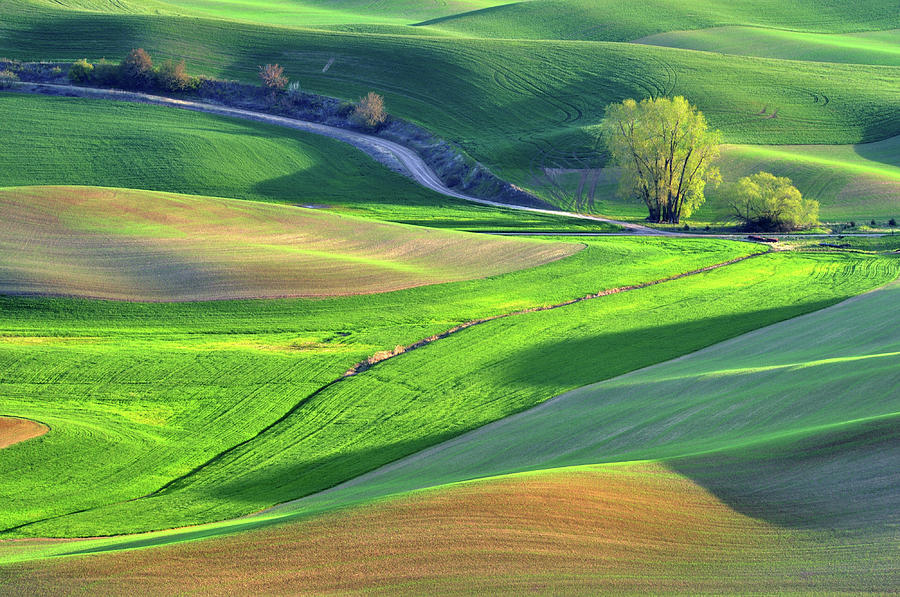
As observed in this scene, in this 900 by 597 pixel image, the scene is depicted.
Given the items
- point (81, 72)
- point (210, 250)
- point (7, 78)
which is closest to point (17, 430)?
point (210, 250)

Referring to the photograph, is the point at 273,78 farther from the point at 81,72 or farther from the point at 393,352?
the point at 393,352


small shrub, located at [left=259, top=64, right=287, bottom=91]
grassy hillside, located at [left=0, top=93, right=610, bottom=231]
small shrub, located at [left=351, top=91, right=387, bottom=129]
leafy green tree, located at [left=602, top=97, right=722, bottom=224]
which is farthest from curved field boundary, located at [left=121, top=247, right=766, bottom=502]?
small shrub, located at [left=259, top=64, right=287, bottom=91]

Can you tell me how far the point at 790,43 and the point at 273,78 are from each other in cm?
9714

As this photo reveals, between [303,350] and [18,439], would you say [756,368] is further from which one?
[18,439]

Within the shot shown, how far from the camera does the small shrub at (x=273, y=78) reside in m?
130

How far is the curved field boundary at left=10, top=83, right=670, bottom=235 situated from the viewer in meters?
106

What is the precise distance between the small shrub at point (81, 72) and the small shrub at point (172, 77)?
946cm

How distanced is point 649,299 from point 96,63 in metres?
105

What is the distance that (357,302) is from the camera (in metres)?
54.5

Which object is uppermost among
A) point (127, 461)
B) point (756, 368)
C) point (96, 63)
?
point (96, 63)

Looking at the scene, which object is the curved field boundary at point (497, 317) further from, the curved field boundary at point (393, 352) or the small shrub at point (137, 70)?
the small shrub at point (137, 70)

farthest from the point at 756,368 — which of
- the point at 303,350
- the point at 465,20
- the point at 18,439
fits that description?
the point at 465,20

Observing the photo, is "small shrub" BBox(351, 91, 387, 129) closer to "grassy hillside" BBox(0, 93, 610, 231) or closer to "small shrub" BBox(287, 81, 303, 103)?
"grassy hillside" BBox(0, 93, 610, 231)

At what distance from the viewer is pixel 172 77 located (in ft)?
428
